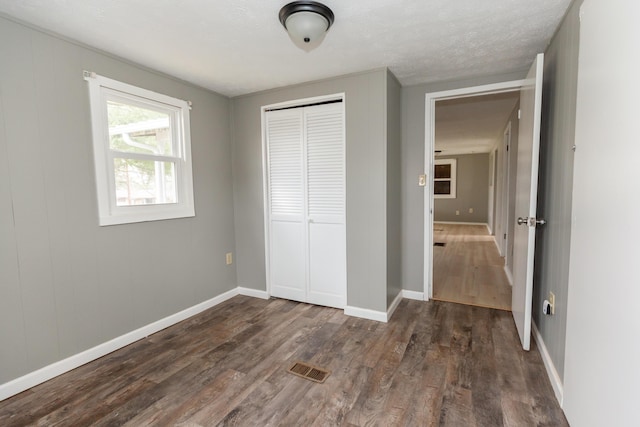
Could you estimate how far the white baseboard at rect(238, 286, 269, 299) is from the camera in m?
3.43

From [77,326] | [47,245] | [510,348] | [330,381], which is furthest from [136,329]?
[510,348]

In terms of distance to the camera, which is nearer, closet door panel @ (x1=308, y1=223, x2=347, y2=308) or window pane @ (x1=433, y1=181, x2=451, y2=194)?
closet door panel @ (x1=308, y1=223, x2=347, y2=308)

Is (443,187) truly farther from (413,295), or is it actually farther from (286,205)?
(286,205)

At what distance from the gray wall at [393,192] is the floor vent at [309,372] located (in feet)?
3.41

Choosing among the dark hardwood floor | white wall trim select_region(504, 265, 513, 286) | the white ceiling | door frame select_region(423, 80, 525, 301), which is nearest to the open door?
the dark hardwood floor

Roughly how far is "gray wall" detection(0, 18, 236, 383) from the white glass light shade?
4.94 ft

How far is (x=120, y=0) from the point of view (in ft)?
5.38

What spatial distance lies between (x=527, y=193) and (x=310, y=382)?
2.02 m

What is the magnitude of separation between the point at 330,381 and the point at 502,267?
3668mm

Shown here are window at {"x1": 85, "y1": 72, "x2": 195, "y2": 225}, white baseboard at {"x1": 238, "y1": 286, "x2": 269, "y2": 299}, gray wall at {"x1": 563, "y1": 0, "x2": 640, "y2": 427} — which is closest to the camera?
gray wall at {"x1": 563, "y1": 0, "x2": 640, "y2": 427}

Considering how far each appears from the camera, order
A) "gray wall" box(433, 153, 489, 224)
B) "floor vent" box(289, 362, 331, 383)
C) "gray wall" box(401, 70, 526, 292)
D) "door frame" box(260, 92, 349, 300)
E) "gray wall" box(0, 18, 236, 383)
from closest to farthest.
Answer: "gray wall" box(0, 18, 236, 383) → "floor vent" box(289, 362, 331, 383) → "door frame" box(260, 92, 349, 300) → "gray wall" box(401, 70, 526, 292) → "gray wall" box(433, 153, 489, 224)

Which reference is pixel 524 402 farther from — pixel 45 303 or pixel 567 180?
pixel 45 303

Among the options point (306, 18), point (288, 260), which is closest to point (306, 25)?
point (306, 18)

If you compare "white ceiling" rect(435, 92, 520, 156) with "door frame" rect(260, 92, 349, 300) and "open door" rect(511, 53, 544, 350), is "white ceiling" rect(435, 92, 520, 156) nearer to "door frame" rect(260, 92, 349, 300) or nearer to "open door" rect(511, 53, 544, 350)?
"open door" rect(511, 53, 544, 350)
